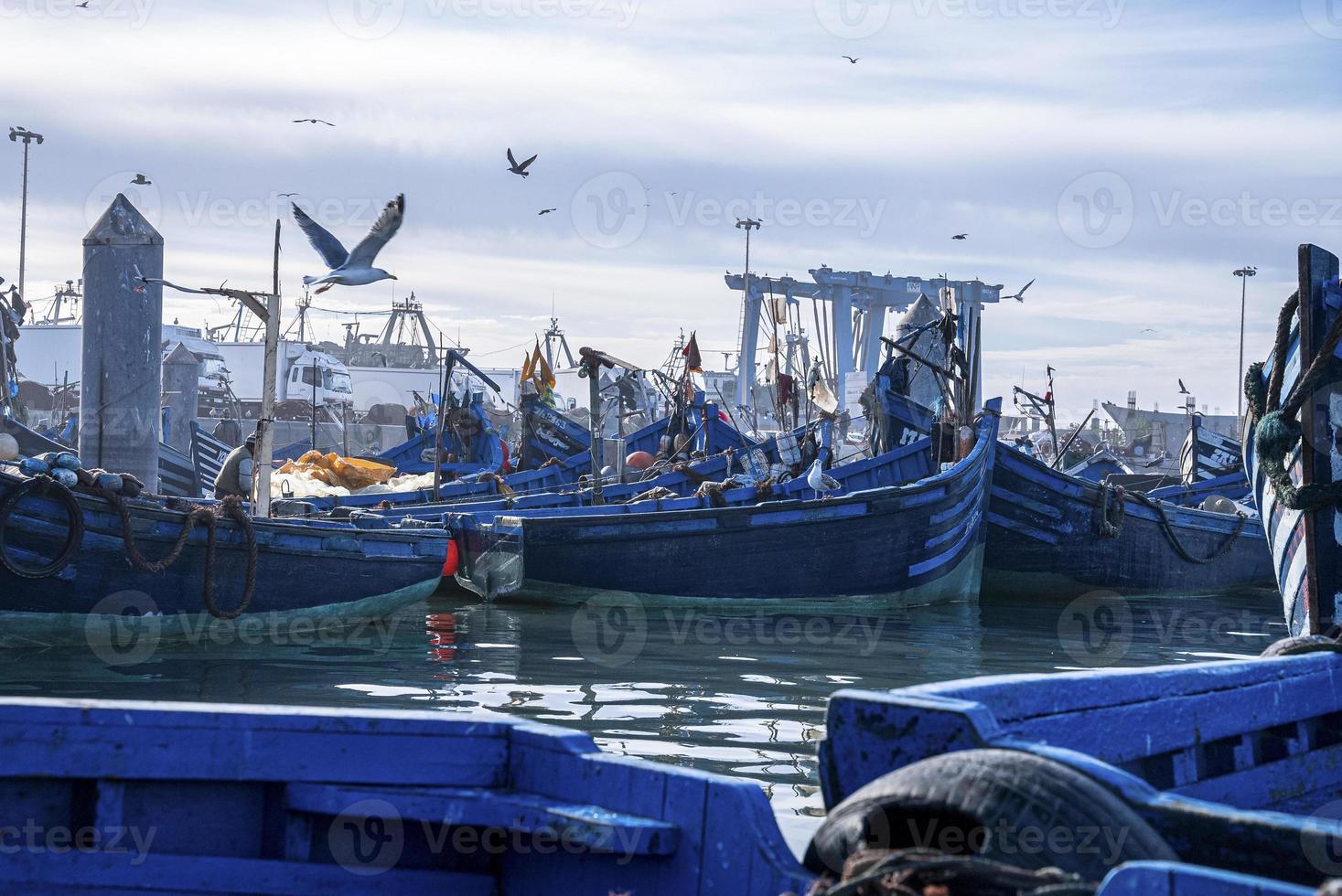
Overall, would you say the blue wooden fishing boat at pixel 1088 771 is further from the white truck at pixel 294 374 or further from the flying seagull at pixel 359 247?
the white truck at pixel 294 374

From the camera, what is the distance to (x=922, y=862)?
8.41 feet

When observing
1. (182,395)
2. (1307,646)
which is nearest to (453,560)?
(1307,646)

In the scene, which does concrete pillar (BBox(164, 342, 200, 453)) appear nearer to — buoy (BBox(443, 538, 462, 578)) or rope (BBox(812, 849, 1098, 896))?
buoy (BBox(443, 538, 462, 578))

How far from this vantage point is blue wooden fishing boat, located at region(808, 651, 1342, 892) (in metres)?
2.64

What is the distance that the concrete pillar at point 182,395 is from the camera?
26.5 metres

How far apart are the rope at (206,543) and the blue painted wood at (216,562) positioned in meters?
0.06

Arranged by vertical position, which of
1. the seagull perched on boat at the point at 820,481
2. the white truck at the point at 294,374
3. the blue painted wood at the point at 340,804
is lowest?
the blue painted wood at the point at 340,804

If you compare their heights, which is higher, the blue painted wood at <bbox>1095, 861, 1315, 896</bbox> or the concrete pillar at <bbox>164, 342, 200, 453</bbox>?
the concrete pillar at <bbox>164, 342, 200, 453</bbox>

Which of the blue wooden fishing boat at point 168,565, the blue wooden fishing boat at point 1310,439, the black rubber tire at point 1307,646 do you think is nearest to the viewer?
the black rubber tire at point 1307,646

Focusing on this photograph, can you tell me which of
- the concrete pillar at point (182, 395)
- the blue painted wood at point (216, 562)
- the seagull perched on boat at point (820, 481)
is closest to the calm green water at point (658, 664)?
the blue painted wood at point (216, 562)

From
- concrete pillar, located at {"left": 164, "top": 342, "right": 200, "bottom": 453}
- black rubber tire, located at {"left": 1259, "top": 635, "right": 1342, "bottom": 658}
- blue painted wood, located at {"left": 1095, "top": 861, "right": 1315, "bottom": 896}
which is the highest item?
concrete pillar, located at {"left": 164, "top": 342, "right": 200, "bottom": 453}

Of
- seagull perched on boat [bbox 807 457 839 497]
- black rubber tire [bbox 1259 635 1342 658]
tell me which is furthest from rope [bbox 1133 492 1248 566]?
black rubber tire [bbox 1259 635 1342 658]

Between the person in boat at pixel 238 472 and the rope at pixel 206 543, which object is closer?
the rope at pixel 206 543

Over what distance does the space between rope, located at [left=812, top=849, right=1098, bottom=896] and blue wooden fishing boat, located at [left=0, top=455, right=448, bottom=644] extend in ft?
30.1
